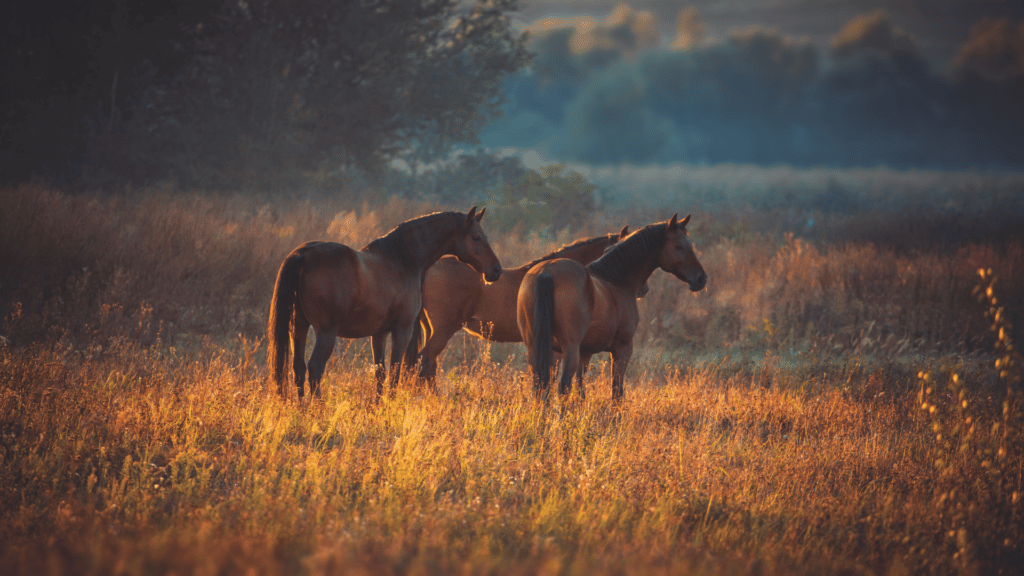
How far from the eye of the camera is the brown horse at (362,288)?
5699 mm

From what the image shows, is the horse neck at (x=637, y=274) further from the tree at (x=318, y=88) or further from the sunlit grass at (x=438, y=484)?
the tree at (x=318, y=88)

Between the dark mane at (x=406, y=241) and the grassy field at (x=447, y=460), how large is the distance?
53.8 inches

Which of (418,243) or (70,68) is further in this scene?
(70,68)

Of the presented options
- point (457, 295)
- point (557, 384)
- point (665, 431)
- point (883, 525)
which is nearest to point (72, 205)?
point (457, 295)

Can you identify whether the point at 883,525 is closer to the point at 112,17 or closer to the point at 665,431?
the point at 665,431

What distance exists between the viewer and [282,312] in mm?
5613

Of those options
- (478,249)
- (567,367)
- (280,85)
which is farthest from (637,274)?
(280,85)

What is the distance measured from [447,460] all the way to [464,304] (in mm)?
3018

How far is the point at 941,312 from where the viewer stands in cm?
1191

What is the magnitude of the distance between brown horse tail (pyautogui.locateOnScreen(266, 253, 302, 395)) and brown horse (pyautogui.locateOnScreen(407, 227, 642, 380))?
2066 mm

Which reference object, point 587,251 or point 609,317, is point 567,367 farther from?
point 587,251

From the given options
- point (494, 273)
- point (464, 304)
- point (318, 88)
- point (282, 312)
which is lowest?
point (464, 304)

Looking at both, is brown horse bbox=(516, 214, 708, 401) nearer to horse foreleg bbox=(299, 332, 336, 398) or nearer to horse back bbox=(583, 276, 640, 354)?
horse back bbox=(583, 276, 640, 354)

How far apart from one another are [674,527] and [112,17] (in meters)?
18.4
